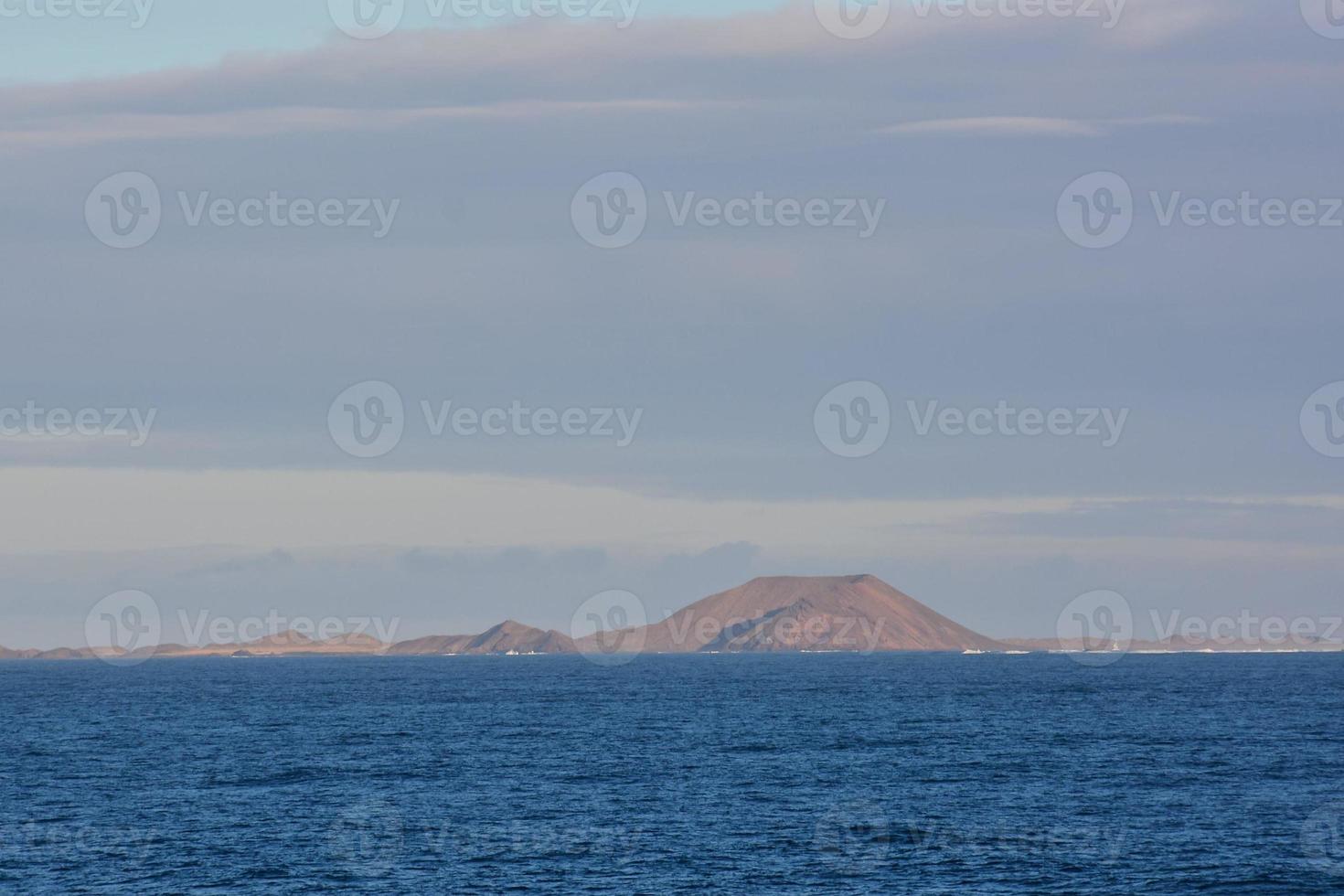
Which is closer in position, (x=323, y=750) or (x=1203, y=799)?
(x=1203, y=799)

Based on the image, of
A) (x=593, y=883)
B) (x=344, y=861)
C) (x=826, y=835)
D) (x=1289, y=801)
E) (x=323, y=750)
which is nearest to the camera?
(x=593, y=883)

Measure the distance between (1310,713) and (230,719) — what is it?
5056 inches

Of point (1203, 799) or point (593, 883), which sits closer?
point (593, 883)

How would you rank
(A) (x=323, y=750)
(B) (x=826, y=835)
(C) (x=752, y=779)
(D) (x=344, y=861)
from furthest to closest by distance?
(A) (x=323, y=750)
(C) (x=752, y=779)
(B) (x=826, y=835)
(D) (x=344, y=861)

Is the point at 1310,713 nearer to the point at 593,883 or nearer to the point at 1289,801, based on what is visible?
the point at 1289,801

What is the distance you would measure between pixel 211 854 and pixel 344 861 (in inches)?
306

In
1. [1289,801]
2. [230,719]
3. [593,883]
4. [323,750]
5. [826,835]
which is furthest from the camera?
[230,719]

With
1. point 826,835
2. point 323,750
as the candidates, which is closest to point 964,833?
point 826,835

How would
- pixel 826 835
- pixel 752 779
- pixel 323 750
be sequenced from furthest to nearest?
pixel 323 750 < pixel 752 779 < pixel 826 835

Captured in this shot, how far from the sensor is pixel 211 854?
3250 inches

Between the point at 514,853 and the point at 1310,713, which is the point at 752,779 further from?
the point at 1310,713

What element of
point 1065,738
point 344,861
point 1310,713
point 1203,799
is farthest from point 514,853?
point 1310,713

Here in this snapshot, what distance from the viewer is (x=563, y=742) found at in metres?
147

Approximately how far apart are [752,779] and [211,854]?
42.8 m
